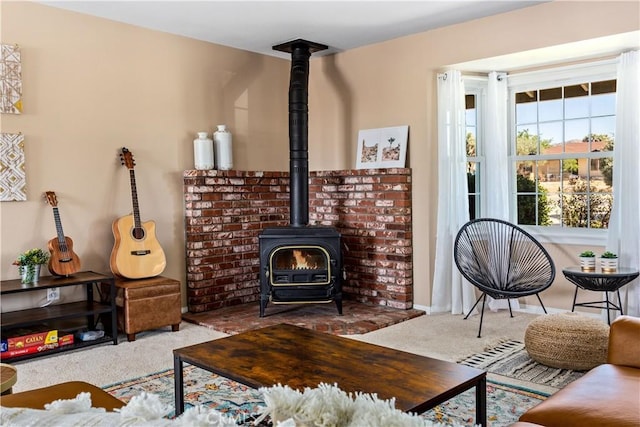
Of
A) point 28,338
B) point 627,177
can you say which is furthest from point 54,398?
point 627,177

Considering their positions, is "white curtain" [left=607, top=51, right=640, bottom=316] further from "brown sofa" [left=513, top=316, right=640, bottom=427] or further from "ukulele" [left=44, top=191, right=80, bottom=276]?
"ukulele" [left=44, top=191, right=80, bottom=276]

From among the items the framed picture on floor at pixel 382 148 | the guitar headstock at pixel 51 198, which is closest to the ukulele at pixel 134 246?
the guitar headstock at pixel 51 198

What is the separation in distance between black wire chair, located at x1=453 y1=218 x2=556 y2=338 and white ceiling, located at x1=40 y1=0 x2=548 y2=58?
1.65m

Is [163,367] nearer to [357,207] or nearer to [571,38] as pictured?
[357,207]

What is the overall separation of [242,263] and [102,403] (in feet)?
11.6

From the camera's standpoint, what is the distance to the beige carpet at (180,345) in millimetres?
3361

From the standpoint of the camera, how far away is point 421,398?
1858 mm

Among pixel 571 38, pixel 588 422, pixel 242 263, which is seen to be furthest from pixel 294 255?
pixel 588 422

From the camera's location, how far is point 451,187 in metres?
4.82

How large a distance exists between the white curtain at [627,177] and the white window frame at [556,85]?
27 centimetres

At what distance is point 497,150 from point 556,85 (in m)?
0.73

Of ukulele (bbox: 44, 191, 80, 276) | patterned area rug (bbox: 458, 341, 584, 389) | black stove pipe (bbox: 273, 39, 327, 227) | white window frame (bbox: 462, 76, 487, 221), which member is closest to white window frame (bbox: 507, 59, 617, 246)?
white window frame (bbox: 462, 76, 487, 221)

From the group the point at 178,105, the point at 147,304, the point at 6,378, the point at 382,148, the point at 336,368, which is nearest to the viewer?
the point at 6,378

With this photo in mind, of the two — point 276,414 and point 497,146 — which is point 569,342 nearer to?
point 497,146
